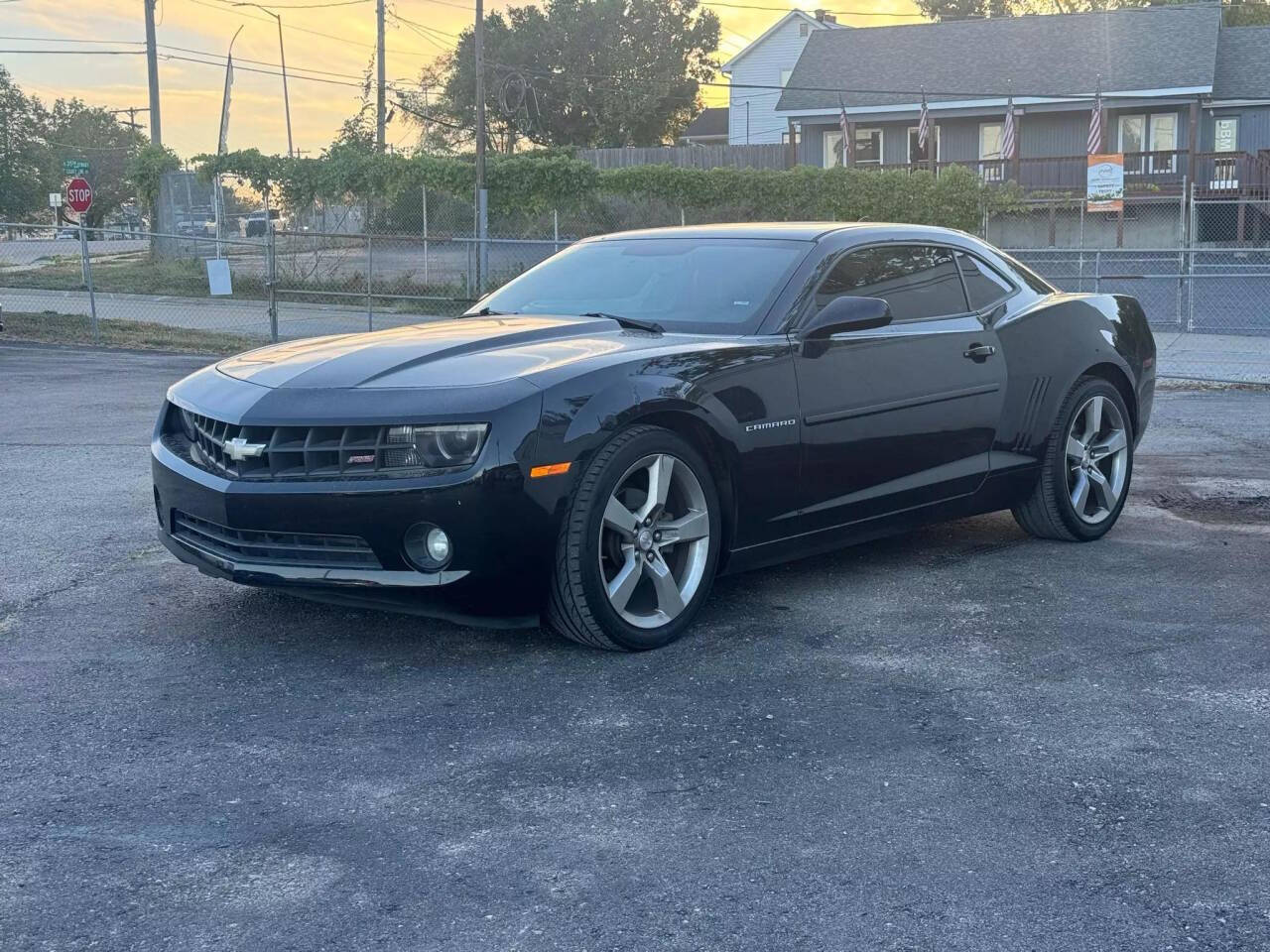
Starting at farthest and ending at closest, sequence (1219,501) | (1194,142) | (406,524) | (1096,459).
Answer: (1194,142) → (1219,501) → (1096,459) → (406,524)

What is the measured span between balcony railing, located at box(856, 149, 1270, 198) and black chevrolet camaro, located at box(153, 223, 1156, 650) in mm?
30702

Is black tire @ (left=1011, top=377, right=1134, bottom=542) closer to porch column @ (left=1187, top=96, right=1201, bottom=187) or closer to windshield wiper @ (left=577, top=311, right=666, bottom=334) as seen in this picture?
windshield wiper @ (left=577, top=311, right=666, bottom=334)

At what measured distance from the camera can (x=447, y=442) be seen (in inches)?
186

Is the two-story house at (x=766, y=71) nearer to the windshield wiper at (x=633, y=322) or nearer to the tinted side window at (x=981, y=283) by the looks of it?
the tinted side window at (x=981, y=283)

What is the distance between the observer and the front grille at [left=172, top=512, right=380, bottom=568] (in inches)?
189

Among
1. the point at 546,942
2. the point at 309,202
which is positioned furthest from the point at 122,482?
the point at 309,202

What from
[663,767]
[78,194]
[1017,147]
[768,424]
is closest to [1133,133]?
[1017,147]

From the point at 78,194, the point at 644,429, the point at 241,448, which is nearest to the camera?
the point at 241,448

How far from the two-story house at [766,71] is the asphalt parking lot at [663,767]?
52.2m

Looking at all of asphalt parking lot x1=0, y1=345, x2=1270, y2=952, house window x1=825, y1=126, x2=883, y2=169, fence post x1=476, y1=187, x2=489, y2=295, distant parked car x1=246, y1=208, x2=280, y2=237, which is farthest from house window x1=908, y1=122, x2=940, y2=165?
asphalt parking lot x1=0, y1=345, x2=1270, y2=952

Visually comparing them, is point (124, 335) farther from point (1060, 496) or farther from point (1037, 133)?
point (1037, 133)

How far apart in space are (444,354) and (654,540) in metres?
0.99

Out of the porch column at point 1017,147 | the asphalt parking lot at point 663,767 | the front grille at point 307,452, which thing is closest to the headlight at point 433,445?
the front grille at point 307,452

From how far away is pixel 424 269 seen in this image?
90.7 ft
